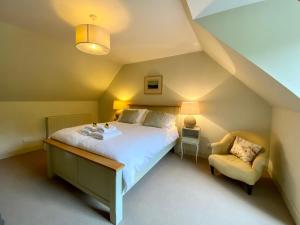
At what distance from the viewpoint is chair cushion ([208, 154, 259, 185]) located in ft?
6.35

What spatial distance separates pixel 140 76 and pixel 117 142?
2446mm

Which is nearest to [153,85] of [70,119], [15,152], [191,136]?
[191,136]

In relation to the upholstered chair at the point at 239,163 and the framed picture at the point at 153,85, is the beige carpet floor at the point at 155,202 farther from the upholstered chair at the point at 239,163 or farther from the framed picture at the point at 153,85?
the framed picture at the point at 153,85

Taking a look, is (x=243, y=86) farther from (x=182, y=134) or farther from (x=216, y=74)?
(x=182, y=134)

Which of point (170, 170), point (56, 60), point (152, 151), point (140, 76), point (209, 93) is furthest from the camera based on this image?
point (140, 76)

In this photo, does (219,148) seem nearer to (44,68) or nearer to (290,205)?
(290,205)

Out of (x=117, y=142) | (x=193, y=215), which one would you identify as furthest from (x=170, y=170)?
Result: (x=117, y=142)

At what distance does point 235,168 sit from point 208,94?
1615 mm

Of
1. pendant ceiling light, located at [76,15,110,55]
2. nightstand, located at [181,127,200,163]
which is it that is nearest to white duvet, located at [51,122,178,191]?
nightstand, located at [181,127,200,163]

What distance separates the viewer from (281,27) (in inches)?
53.3

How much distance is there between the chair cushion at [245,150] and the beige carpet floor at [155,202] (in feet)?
1.42

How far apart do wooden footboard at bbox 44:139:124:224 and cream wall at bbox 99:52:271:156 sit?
2341 mm

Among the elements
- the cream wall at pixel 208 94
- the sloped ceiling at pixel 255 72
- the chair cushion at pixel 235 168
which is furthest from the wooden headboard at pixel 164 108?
the sloped ceiling at pixel 255 72

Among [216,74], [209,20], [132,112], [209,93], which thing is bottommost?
[132,112]
